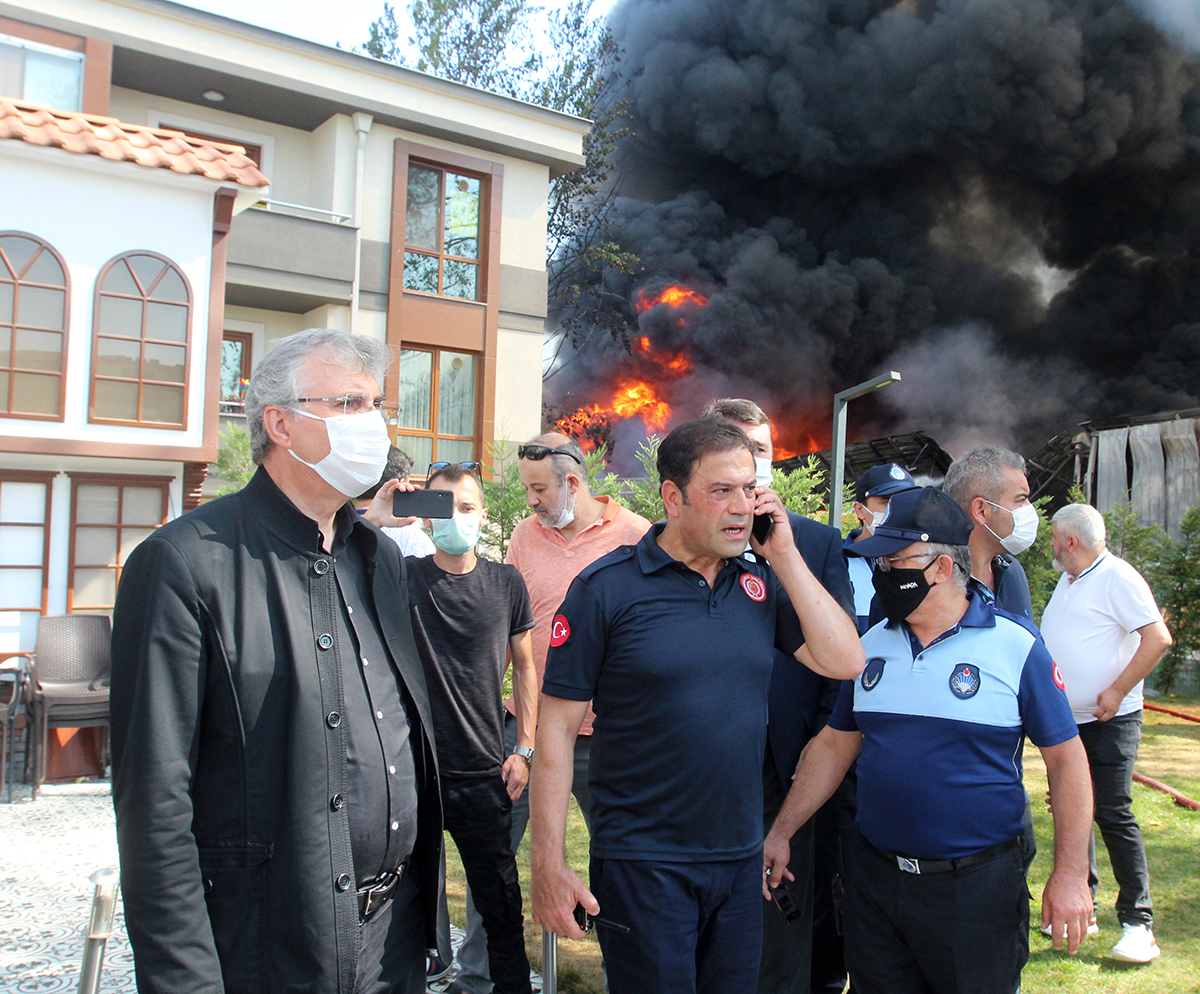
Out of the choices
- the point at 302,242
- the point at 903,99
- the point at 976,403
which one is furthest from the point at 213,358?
the point at 903,99

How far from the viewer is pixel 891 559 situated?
2811mm

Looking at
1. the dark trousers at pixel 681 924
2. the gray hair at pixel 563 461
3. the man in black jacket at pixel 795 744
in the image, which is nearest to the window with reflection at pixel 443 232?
the gray hair at pixel 563 461

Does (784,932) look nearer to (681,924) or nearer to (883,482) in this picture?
(681,924)

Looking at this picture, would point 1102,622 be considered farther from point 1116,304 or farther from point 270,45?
point 1116,304

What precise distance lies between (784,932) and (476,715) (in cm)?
137

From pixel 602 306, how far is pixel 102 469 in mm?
26894

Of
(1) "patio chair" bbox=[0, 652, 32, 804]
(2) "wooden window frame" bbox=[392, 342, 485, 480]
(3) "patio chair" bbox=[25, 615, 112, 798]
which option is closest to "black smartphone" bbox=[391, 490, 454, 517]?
(3) "patio chair" bbox=[25, 615, 112, 798]

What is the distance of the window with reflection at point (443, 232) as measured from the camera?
1650cm

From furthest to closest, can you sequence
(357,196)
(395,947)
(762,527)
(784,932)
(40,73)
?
1. (357,196)
2. (40,73)
3. (784,932)
4. (762,527)
5. (395,947)

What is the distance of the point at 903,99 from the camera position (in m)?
34.2

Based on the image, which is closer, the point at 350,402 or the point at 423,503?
the point at 350,402

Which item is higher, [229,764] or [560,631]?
[560,631]

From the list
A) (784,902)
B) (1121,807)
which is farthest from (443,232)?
(784,902)

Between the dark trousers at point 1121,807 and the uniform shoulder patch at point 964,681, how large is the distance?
2229 millimetres
